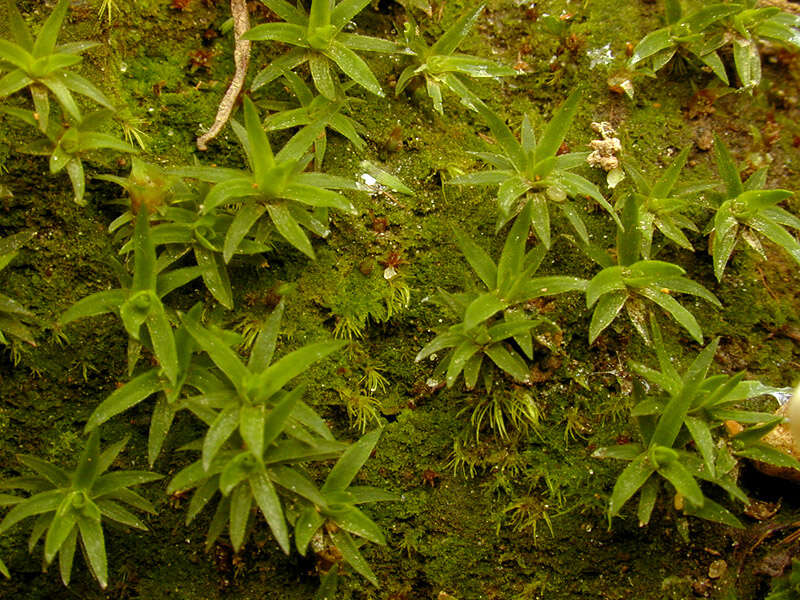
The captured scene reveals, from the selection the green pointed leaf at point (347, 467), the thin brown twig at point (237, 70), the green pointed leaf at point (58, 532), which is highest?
the thin brown twig at point (237, 70)

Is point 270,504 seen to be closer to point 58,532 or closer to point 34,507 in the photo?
point 58,532

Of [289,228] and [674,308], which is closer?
[289,228]

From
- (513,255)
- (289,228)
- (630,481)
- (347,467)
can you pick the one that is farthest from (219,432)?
(630,481)

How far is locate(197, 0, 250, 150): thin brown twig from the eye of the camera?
130 inches

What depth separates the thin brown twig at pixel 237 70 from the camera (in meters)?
3.31

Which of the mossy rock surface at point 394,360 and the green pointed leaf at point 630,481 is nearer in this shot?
the green pointed leaf at point 630,481

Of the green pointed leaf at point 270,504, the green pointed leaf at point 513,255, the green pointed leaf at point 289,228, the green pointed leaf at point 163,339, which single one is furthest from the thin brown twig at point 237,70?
the green pointed leaf at point 270,504

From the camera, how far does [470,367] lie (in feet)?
10.2

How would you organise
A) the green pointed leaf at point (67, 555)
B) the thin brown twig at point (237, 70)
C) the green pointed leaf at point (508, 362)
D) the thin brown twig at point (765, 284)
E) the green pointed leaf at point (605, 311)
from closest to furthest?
the green pointed leaf at point (67, 555), the green pointed leaf at point (508, 362), the green pointed leaf at point (605, 311), the thin brown twig at point (237, 70), the thin brown twig at point (765, 284)

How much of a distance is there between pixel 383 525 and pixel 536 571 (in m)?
0.78

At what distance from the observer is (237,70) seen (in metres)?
3.37

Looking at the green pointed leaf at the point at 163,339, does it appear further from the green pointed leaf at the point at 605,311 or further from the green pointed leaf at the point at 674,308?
the green pointed leaf at the point at 674,308

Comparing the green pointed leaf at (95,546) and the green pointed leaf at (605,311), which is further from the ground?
the green pointed leaf at (605,311)

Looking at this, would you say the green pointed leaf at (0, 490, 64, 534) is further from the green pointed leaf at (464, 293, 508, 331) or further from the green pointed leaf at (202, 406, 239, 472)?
the green pointed leaf at (464, 293, 508, 331)
